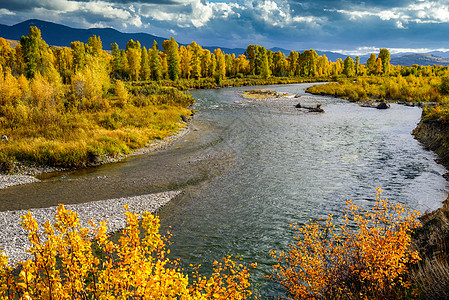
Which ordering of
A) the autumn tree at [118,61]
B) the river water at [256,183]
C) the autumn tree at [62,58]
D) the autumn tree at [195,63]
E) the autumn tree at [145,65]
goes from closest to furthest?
the river water at [256,183], the autumn tree at [145,65], the autumn tree at [118,61], the autumn tree at [62,58], the autumn tree at [195,63]

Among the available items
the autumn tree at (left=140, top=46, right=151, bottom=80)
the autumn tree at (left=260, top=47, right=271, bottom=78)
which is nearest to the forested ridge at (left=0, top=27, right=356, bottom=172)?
the autumn tree at (left=140, top=46, right=151, bottom=80)

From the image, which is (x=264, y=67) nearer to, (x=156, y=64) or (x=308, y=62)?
(x=308, y=62)

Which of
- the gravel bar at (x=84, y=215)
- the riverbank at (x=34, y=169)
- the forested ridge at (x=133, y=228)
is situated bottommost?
the gravel bar at (x=84, y=215)

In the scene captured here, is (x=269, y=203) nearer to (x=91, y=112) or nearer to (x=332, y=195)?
(x=332, y=195)

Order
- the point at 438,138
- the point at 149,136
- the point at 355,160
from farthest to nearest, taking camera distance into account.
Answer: the point at 149,136
the point at 438,138
the point at 355,160

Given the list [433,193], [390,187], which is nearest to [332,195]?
[390,187]

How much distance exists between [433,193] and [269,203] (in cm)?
937

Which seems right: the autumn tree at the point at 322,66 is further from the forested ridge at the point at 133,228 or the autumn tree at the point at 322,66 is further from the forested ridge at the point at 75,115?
the forested ridge at the point at 75,115

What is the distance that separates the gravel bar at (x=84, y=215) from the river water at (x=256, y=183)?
3.39ft

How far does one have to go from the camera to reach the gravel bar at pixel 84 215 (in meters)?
11.7

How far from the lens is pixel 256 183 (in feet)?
63.9

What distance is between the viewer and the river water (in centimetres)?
1294

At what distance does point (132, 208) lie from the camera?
15.5 m

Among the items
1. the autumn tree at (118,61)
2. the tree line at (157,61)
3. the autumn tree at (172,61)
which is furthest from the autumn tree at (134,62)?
the autumn tree at (172,61)
